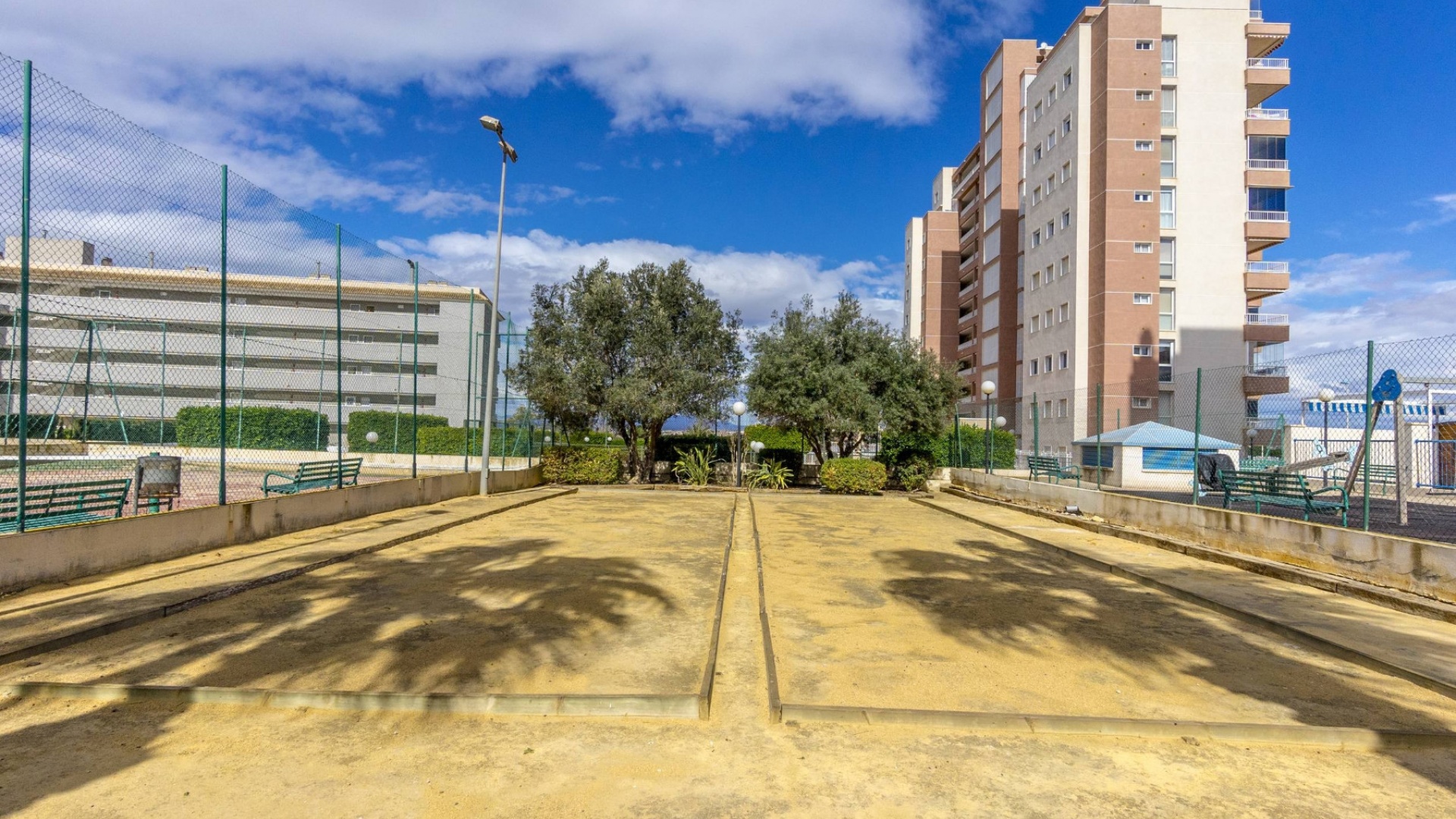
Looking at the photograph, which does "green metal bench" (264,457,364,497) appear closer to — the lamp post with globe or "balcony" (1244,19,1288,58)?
the lamp post with globe

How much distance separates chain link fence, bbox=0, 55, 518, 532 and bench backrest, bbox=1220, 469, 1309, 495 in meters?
14.2

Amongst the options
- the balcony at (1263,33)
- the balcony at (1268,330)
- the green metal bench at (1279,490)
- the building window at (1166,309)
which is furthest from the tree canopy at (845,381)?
the balcony at (1263,33)

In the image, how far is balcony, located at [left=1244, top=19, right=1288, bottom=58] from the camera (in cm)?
3703

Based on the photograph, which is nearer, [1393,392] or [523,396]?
[1393,392]

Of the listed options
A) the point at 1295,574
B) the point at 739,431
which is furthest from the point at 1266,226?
the point at 1295,574

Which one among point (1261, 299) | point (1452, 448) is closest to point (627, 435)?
point (1452, 448)

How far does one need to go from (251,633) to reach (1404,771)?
675 centimetres

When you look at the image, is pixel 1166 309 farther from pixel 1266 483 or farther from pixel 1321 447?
pixel 1266 483

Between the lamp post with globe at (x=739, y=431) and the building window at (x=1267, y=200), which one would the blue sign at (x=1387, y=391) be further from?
the building window at (x=1267, y=200)

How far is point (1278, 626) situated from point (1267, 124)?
42.4 meters

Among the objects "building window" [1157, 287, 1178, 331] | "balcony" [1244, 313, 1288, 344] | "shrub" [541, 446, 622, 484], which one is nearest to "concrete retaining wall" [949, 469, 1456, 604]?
"shrub" [541, 446, 622, 484]

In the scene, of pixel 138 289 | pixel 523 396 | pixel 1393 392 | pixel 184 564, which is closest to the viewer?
pixel 184 564

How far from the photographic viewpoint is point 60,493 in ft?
22.7

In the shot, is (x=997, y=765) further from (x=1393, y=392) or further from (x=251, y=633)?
(x=1393, y=392)
